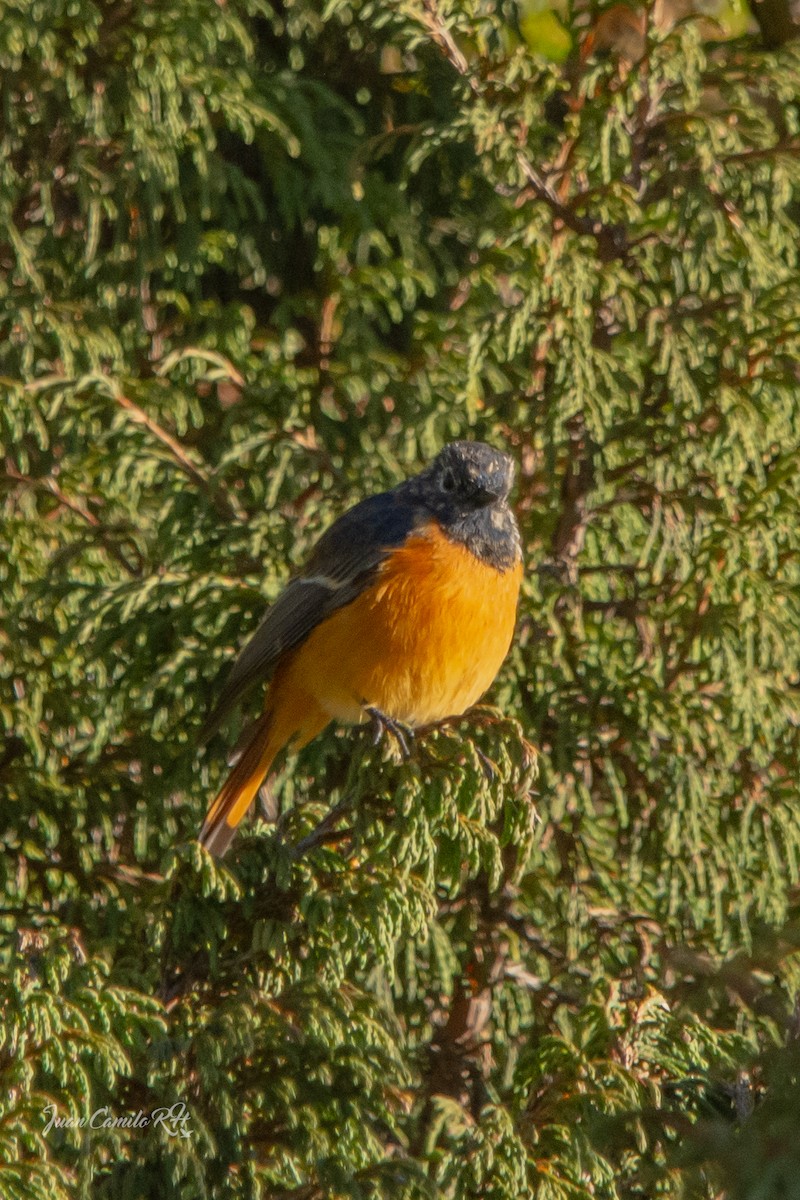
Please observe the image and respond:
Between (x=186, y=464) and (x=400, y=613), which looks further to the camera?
(x=186, y=464)

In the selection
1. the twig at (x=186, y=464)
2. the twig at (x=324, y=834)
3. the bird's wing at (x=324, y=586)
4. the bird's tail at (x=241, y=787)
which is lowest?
the bird's tail at (x=241, y=787)

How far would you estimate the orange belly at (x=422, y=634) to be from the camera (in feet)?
12.2

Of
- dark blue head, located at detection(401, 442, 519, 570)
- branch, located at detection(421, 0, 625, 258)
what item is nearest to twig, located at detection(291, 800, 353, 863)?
dark blue head, located at detection(401, 442, 519, 570)

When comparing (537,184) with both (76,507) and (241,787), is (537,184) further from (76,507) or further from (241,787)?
(241,787)

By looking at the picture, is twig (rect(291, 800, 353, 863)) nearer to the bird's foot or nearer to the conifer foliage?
the bird's foot

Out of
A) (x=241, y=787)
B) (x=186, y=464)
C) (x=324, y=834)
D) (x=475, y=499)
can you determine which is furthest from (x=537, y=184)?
(x=324, y=834)

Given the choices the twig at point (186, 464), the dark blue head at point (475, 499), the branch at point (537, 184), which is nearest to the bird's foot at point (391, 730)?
the dark blue head at point (475, 499)

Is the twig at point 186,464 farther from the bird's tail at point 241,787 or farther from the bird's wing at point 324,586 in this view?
the bird's tail at point 241,787

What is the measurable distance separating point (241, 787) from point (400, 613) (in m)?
0.62

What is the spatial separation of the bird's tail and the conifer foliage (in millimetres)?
188

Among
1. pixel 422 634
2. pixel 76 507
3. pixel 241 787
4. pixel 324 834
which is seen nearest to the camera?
pixel 324 834

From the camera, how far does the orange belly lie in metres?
3.73

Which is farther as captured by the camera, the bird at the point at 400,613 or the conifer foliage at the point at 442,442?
the conifer foliage at the point at 442,442

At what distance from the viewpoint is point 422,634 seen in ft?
12.3
